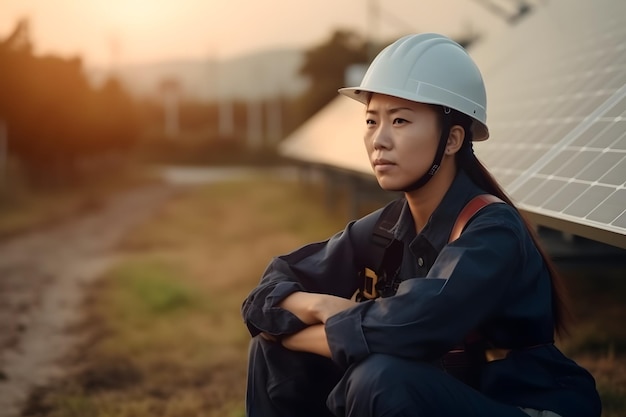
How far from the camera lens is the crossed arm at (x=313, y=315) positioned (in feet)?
10.5

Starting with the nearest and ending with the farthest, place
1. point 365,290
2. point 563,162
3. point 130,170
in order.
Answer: point 365,290
point 563,162
point 130,170

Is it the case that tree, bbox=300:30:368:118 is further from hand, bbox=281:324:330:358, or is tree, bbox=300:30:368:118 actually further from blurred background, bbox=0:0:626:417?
hand, bbox=281:324:330:358

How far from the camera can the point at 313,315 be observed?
3.30m

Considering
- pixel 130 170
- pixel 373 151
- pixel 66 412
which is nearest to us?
pixel 373 151

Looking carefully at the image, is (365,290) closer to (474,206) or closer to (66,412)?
(474,206)

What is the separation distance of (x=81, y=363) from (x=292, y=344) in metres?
5.06

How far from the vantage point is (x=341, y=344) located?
3.04 m

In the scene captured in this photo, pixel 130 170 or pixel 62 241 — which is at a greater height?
pixel 62 241

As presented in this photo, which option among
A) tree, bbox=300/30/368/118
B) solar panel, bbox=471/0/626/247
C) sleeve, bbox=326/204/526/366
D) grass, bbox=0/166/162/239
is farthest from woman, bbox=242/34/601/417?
tree, bbox=300/30/368/118

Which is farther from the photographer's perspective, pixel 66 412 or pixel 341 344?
pixel 66 412

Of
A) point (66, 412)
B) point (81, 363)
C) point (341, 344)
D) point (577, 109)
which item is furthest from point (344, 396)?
point (81, 363)

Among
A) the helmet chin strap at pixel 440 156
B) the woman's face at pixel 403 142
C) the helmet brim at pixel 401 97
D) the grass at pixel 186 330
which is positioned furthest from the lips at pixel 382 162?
the grass at pixel 186 330

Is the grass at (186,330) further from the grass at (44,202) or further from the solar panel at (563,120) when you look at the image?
the grass at (44,202)

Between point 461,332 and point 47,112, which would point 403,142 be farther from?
point 47,112
